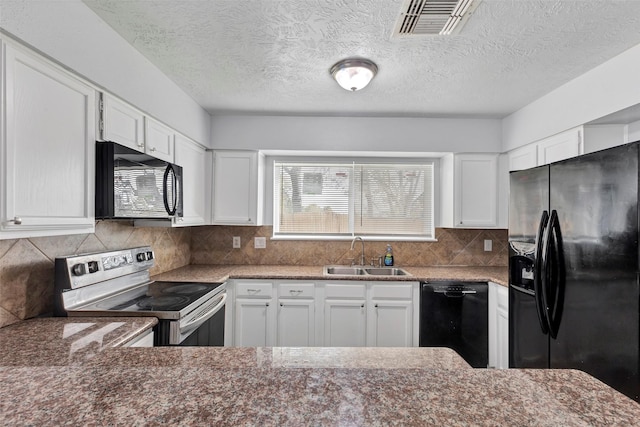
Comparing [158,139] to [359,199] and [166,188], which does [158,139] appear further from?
[359,199]

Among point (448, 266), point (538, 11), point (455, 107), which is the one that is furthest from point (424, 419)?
point (448, 266)

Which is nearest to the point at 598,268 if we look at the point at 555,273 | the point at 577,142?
the point at 555,273

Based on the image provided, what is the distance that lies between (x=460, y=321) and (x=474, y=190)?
4.11 ft

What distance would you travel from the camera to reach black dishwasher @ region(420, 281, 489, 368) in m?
2.83

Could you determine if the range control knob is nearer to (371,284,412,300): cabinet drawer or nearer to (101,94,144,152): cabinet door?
(101,94,144,152): cabinet door

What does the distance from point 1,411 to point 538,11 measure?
7.68 ft

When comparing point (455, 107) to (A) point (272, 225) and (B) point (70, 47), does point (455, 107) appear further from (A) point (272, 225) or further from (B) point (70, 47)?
(B) point (70, 47)

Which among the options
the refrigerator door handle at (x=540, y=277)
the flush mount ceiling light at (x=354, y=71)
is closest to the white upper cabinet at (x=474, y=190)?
the refrigerator door handle at (x=540, y=277)

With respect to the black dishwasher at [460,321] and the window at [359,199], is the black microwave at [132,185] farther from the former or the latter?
the black dishwasher at [460,321]

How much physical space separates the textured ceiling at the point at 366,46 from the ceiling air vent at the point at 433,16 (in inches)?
2.2

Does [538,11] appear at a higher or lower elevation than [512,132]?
higher

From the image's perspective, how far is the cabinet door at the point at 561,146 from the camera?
226 cm

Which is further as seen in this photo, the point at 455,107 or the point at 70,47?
the point at 455,107

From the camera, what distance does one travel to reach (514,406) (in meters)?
0.67
